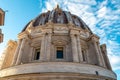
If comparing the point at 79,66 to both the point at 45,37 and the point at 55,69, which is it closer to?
the point at 55,69

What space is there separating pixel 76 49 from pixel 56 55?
8.31 ft

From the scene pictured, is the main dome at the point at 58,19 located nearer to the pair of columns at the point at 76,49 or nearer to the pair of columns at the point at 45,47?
the pair of columns at the point at 76,49

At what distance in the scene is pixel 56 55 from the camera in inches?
853

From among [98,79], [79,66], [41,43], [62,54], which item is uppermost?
[41,43]

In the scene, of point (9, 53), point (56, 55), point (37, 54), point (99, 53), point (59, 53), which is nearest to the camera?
point (56, 55)

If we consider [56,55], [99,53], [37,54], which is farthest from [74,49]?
[37,54]

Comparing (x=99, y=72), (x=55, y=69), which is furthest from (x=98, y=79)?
(x=55, y=69)

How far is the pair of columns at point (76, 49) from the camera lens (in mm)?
20156

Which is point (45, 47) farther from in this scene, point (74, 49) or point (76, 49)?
point (76, 49)

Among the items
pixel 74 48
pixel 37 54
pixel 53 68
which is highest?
pixel 74 48

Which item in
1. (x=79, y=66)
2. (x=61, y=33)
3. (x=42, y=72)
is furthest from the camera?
(x=61, y=33)

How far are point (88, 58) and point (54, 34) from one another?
5.37 m

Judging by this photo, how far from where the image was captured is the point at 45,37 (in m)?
22.5

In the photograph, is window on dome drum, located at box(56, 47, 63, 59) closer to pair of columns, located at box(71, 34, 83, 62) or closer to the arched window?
the arched window
